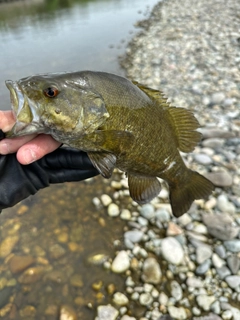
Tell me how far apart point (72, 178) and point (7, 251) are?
4.51ft

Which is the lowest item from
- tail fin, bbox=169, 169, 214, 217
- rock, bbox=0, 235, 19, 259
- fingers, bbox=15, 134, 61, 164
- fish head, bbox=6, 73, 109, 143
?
rock, bbox=0, 235, 19, 259

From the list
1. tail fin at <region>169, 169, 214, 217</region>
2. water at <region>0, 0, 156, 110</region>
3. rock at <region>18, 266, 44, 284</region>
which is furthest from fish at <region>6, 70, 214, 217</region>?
water at <region>0, 0, 156, 110</region>

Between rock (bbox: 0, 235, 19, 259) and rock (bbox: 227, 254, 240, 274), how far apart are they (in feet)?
8.02

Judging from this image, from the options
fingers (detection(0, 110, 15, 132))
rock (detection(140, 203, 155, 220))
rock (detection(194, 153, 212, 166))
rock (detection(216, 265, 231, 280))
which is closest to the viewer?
fingers (detection(0, 110, 15, 132))

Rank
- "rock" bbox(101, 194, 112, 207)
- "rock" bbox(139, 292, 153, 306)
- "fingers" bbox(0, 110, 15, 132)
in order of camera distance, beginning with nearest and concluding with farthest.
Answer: "fingers" bbox(0, 110, 15, 132)
"rock" bbox(139, 292, 153, 306)
"rock" bbox(101, 194, 112, 207)

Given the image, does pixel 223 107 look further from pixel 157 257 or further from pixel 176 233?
pixel 157 257

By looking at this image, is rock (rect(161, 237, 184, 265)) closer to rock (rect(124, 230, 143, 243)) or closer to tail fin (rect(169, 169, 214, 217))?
rock (rect(124, 230, 143, 243))

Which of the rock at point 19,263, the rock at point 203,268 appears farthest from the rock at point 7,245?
the rock at point 203,268

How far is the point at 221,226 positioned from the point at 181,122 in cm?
153

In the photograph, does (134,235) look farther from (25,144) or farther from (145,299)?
(25,144)

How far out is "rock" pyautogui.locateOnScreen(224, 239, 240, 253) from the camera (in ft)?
10.4

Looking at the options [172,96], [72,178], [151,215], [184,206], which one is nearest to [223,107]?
[172,96]

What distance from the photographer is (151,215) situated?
3652 millimetres

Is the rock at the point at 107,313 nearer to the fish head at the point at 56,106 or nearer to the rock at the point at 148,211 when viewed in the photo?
the rock at the point at 148,211
